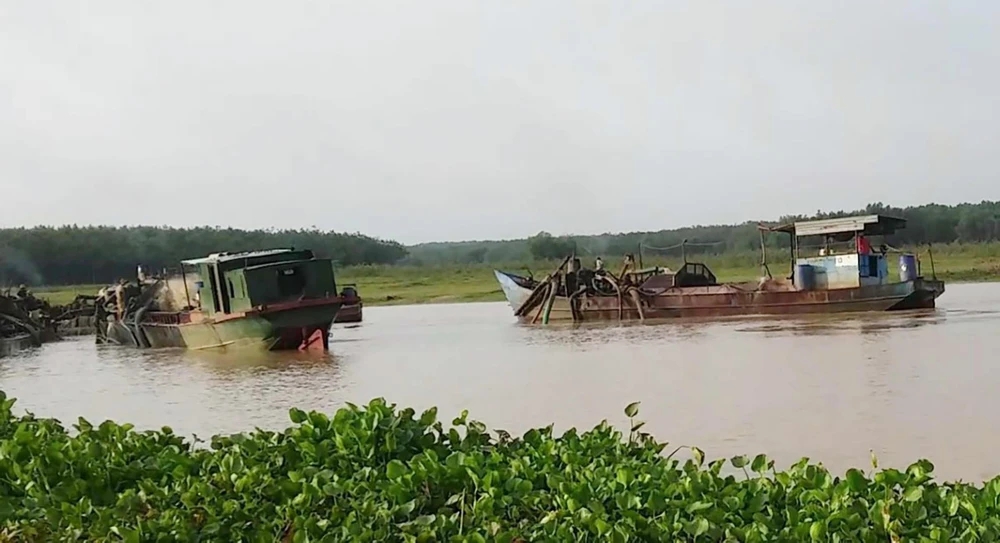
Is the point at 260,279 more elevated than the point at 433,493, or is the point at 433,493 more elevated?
the point at 260,279

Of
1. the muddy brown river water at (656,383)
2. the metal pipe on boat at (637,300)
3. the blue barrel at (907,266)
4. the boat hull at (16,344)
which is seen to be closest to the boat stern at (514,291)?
the metal pipe on boat at (637,300)

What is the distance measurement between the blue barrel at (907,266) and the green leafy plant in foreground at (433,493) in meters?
25.3

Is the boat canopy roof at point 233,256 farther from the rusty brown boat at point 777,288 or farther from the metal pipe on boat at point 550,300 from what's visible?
the rusty brown boat at point 777,288

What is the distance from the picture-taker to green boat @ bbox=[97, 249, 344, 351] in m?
20.6

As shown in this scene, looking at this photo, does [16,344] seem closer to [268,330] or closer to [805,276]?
[268,330]

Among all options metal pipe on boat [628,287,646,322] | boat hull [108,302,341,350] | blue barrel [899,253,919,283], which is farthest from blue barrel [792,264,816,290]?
boat hull [108,302,341,350]

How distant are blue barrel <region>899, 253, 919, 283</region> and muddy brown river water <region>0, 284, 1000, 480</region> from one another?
6.50 ft

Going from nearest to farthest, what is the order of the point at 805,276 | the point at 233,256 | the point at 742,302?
the point at 233,256
the point at 805,276
the point at 742,302

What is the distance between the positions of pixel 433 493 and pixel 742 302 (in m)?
24.3

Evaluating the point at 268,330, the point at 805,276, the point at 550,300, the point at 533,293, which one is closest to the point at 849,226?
the point at 805,276

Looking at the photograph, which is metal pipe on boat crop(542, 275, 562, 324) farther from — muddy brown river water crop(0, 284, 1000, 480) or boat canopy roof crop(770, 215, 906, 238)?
boat canopy roof crop(770, 215, 906, 238)

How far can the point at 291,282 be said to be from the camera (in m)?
21.6

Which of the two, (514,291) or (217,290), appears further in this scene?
(514,291)

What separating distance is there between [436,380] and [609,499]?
11450mm
